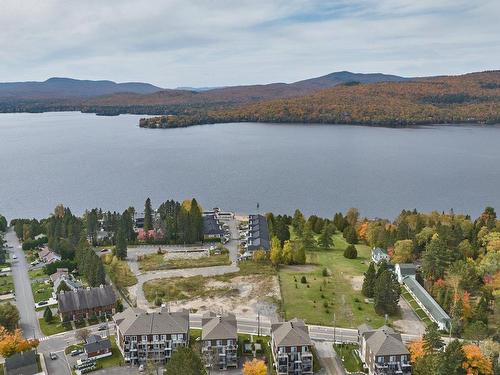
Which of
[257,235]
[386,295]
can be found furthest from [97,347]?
[257,235]

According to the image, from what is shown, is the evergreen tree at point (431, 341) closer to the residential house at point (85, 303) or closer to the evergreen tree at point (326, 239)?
the residential house at point (85, 303)

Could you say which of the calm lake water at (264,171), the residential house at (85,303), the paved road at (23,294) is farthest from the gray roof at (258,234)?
the paved road at (23,294)

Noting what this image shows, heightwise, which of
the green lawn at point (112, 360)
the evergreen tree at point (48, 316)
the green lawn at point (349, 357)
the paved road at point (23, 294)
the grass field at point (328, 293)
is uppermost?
the evergreen tree at point (48, 316)

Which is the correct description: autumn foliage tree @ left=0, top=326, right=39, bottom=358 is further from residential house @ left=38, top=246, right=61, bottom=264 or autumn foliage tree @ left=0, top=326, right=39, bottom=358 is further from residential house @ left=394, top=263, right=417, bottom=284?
residential house @ left=394, top=263, right=417, bottom=284

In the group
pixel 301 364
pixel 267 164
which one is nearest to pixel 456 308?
pixel 301 364

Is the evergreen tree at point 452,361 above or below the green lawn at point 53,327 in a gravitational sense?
above

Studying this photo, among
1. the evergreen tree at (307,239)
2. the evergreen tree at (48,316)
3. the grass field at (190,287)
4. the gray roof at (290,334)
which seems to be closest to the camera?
the gray roof at (290,334)

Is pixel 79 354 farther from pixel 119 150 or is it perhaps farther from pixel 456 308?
pixel 119 150
